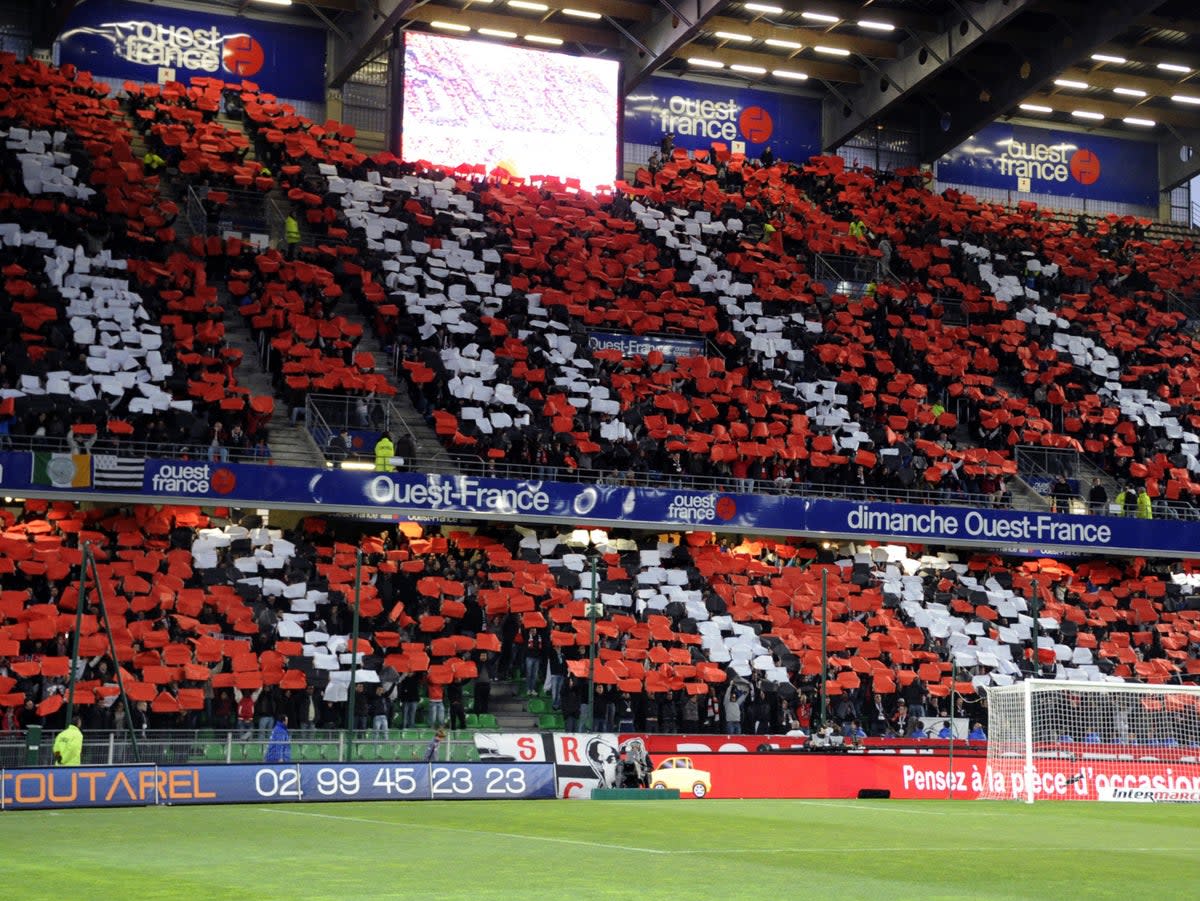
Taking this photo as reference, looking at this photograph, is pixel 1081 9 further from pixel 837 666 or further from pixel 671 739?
pixel 671 739

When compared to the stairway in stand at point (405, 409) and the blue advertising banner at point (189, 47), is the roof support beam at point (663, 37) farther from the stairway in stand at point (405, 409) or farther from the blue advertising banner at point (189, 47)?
the stairway in stand at point (405, 409)

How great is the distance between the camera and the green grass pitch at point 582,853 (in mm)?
11859

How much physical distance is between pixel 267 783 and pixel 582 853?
28.3ft

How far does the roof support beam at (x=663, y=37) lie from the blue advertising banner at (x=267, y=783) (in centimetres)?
2343

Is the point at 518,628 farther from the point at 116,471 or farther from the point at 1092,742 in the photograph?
the point at 1092,742

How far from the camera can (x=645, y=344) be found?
40656 mm

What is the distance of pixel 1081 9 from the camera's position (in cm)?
4344

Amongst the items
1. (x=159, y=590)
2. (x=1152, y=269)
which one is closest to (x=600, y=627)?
(x=159, y=590)

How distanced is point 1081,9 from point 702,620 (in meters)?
21.6

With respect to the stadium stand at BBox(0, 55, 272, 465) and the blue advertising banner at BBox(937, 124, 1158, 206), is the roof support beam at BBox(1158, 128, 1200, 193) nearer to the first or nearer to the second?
the blue advertising banner at BBox(937, 124, 1158, 206)

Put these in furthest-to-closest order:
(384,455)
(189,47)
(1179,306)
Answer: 1. (1179,306)
2. (189,47)
3. (384,455)

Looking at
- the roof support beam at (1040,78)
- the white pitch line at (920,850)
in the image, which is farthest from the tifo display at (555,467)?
the white pitch line at (920,850)

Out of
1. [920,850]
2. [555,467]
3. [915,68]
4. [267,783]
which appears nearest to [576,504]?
[555,467]

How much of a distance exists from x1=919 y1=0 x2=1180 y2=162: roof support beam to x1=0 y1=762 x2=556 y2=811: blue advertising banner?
2754cm
